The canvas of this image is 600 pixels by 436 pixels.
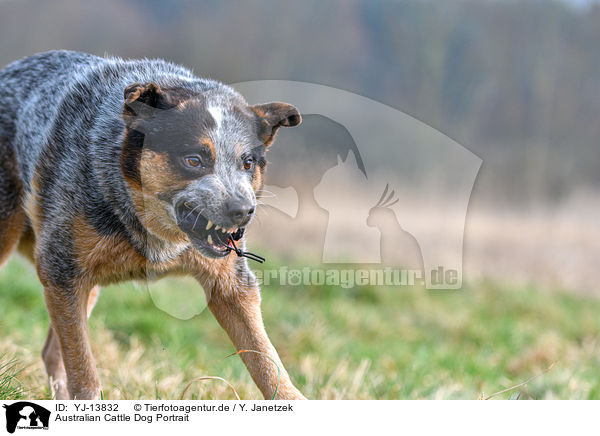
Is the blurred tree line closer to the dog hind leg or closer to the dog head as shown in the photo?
the dog hind leg

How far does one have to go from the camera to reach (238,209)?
108 inches

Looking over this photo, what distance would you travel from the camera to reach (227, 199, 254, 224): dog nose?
2.74 meters

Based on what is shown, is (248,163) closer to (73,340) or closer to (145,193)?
(145,193)

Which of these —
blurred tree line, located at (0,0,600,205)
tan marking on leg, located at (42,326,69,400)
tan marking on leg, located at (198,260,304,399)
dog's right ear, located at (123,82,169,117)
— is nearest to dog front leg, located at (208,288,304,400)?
tan marking on leg, located at (198,260,304,399)

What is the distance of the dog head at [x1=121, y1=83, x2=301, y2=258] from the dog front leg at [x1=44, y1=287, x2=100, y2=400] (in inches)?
21.8

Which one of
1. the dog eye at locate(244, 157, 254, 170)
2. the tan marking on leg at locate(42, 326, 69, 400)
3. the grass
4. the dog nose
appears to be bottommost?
the grass

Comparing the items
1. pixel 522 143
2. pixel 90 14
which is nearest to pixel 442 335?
pixel 522 143

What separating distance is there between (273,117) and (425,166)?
10.0 m

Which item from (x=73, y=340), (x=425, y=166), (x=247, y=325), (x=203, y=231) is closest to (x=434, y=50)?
(x=425, y=166)

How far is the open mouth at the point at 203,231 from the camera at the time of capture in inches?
113

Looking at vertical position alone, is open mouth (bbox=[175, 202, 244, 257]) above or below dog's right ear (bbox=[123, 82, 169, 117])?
below
